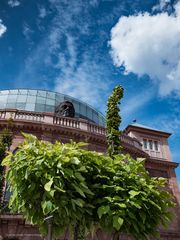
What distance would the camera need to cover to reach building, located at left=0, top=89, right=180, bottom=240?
1764cm

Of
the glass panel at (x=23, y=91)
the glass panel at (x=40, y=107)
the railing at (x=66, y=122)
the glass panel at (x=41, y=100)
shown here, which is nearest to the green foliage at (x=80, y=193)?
the railing at (x=66, y=122)

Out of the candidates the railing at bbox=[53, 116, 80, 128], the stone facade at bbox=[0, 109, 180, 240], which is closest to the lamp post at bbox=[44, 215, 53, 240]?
the stone facade at bbox=[0, 109, 180, 240]

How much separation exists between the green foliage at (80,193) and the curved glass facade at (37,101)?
23.9m

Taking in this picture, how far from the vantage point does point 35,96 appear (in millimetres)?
33719

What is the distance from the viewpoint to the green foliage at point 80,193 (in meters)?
7.43

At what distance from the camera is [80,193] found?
743 cm

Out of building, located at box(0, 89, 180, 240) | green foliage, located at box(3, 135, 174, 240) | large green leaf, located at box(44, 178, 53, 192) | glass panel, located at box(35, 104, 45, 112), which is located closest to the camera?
large green leaf, located at box(44, 178, 53, 192)

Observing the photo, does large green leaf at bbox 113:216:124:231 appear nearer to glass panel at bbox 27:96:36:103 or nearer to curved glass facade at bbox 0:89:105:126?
curved glass facade at bbox 0:89:105:126

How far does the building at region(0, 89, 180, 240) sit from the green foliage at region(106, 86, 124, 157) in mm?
8312

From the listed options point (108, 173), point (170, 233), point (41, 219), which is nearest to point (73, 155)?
point (108, 173)

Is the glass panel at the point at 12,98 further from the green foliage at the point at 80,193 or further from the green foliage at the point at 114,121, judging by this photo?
the green foliage at the point at 80,193

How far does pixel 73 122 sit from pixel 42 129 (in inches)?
121

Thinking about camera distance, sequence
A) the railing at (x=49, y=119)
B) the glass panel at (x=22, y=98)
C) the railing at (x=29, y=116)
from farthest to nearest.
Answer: the glass panel at (x=22, y=98), the railing at (x=29, y=116), the railing at (x=49, y=119)

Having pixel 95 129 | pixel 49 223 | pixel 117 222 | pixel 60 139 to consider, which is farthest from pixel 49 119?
pixel 117 222
